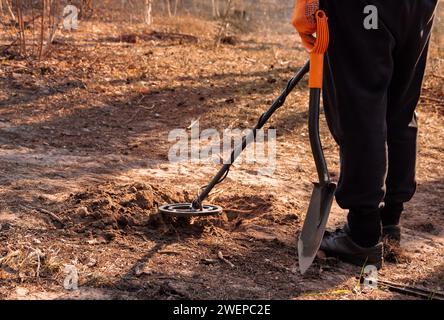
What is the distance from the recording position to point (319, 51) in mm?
3088

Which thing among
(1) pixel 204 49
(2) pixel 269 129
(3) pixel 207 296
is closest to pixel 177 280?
(3) pixel 207 296

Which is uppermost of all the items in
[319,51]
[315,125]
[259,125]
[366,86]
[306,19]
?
[306,19]

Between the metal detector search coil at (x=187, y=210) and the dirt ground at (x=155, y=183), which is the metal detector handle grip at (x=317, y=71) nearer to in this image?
the dirt ground at (x=155, y=183)

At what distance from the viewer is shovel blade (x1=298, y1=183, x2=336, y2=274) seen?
3.26m

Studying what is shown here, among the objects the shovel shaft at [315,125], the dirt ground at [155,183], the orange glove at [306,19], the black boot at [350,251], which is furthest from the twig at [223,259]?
the orange glove at [306,19]

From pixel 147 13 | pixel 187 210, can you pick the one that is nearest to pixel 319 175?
pixel 187 210

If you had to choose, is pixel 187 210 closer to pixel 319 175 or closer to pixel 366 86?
pixel 319 175

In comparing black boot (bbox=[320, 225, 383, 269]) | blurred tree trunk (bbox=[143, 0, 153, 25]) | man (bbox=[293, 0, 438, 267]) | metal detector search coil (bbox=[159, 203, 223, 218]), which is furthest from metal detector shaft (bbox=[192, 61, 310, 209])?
blurred tree trunk (bbox=[143, 0, 153, 25])

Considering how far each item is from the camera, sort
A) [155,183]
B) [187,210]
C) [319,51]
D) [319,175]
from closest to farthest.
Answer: [319,51], [319,175], [187,210], [155,183]

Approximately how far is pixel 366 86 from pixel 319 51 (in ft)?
0.86

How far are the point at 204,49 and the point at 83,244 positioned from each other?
5211 mm

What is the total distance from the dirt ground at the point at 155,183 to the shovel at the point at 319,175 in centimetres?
15

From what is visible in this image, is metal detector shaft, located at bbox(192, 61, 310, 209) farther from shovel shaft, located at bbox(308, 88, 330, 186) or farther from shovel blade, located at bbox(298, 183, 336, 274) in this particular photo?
shovel blade, located at bbox(298, 183, 336, 274)

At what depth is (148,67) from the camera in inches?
288
